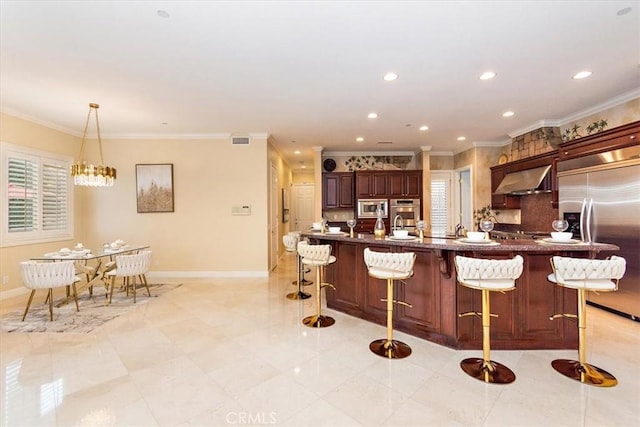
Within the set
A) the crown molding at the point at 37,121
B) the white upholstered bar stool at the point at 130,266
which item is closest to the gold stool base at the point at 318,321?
the white upholstered bar stool at the point at 130,266

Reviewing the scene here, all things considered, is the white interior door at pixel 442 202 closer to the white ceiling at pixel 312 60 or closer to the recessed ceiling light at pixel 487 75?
the white ceiling at pixel 312 60

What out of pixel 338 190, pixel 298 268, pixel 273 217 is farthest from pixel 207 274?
pixel 338 190

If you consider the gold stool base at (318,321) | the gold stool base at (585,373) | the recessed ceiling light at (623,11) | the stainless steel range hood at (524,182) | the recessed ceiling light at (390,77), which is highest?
the recessed ceiling light at (390,77)

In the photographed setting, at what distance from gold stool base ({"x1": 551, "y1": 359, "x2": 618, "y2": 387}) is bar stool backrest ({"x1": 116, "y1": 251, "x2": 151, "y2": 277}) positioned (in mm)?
5211

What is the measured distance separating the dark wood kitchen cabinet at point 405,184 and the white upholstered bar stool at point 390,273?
4.57 metres

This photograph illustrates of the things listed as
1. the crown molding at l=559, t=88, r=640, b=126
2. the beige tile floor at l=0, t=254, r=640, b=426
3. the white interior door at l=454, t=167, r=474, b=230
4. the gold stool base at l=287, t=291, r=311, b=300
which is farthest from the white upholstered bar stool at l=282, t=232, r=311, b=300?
the crown molding at l=559, t=88, r=640, b=126

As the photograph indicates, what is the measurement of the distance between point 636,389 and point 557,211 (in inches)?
129

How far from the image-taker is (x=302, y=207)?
9938mm

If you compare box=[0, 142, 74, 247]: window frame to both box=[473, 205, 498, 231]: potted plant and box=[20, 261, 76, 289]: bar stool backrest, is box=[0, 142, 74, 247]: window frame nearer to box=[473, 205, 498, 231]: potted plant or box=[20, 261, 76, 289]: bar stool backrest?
box=[20, 261, 76, 289]: bar stool backrest

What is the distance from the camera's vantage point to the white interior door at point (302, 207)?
32.4 ft

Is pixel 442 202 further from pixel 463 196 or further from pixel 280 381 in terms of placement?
pixel 280 381

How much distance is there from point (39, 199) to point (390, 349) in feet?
20.0

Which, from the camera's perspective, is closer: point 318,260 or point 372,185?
point 318,260

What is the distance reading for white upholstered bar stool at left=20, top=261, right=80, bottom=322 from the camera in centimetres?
346
